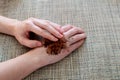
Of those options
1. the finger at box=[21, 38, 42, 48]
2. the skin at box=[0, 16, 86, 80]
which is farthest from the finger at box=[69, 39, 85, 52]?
the finger at box=[21, 38, 42, 48]

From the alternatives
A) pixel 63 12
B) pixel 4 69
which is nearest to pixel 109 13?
pixel 63 12

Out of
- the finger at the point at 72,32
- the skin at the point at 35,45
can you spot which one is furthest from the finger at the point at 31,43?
the finger at the point at 72,32

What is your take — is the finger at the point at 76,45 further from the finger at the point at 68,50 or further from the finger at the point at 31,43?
the finger at the point at 31,43

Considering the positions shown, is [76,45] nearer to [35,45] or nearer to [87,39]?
[87,39]

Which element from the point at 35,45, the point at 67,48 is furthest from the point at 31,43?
the point at 67,48

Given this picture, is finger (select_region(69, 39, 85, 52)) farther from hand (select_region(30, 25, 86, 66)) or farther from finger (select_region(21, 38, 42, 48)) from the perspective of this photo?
finger (select_region(21, 38, 42, 48))

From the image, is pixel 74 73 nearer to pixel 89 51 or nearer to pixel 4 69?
pixel 89 51
